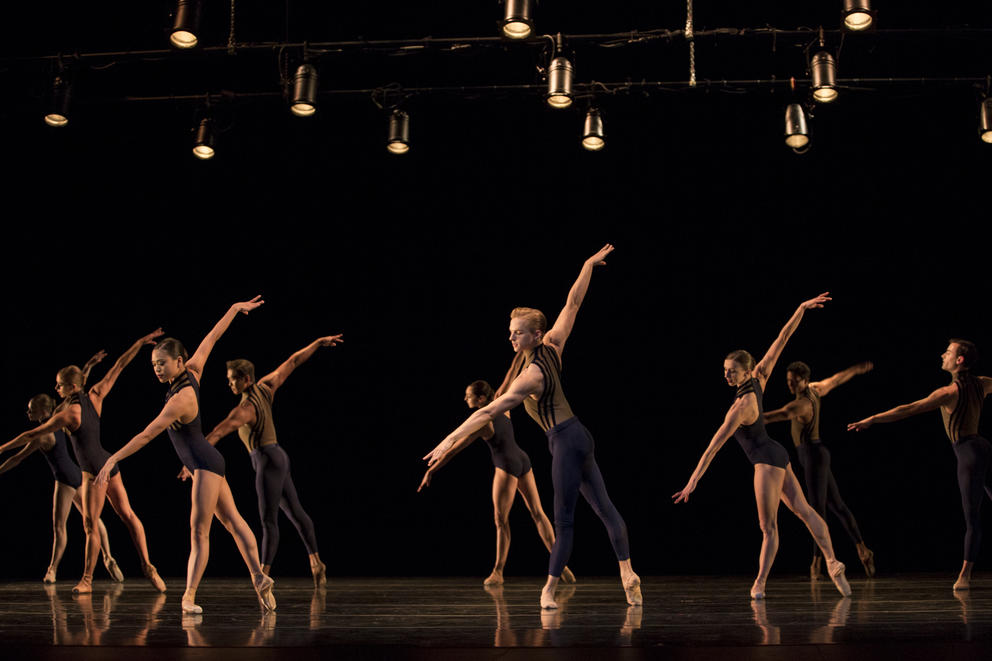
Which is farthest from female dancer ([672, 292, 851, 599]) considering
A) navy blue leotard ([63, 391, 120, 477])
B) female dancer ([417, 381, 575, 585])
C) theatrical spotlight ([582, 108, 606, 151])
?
navy blue leotard ([63, 391, 120, 477])

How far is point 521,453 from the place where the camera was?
6.99 meters

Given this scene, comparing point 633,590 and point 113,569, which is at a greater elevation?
point 633,590

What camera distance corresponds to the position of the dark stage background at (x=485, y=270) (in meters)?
8.48

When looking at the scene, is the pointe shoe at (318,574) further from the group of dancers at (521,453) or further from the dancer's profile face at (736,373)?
the dancer's profile face at (736,373)

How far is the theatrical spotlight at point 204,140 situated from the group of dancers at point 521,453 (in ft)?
5.48

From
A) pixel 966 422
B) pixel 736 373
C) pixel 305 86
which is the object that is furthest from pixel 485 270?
pixel 966 422

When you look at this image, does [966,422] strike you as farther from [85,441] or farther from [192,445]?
[85,441]

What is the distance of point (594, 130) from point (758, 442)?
315cm

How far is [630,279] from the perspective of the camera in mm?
8883

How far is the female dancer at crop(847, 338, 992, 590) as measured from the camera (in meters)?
5.91

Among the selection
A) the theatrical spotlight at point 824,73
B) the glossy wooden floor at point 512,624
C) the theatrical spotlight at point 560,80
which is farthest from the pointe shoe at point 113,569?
the theatrical spotlight at point 824,73

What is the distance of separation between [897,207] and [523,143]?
349 cm

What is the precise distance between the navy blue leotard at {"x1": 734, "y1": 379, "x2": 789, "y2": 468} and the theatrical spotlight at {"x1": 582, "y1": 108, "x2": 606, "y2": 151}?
9.25 feet

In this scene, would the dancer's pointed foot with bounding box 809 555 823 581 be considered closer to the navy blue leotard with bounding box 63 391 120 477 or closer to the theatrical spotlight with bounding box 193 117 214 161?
the navy blue leotard with bounding box 63 391 120 477
